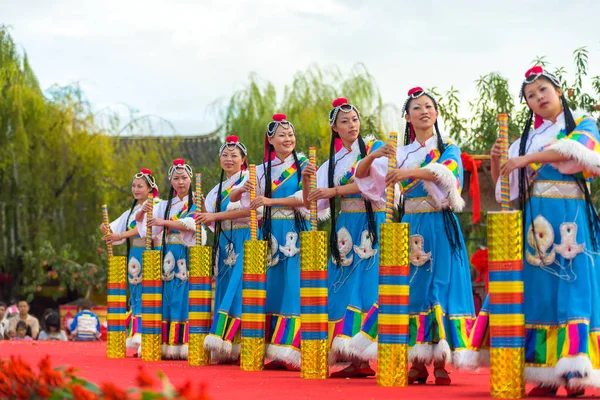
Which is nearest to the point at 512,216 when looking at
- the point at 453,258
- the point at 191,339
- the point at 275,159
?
the point at 453,258

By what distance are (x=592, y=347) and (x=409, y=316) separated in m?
1.34

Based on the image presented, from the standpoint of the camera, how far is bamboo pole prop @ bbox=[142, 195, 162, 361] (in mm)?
8711

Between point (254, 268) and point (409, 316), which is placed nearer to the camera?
point (409, 316)

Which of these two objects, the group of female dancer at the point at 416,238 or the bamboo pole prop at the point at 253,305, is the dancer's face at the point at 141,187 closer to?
the group of female dancer at the point at 416,238

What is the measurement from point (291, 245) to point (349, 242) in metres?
0.92

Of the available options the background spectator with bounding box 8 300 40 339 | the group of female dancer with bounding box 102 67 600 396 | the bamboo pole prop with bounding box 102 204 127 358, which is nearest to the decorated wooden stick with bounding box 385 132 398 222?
the group of female dancer with bounding box 102 67 600 396

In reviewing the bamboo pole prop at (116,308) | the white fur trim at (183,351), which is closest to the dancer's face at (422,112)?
the white fur trim at (183,351)

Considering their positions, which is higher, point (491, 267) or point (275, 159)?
point (275, 159)

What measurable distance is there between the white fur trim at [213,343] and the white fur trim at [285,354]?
0.49 m

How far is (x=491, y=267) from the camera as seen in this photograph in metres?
5.05

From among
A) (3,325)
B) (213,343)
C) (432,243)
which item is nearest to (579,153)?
(432,243)

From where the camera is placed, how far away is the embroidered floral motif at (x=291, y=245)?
758 cm

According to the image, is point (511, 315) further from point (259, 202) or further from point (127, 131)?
point (127, 131)

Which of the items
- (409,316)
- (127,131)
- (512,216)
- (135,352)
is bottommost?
(135,352)
